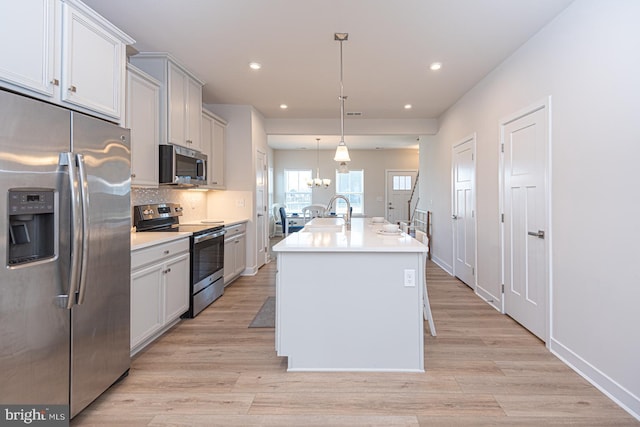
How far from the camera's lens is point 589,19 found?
7.27ft

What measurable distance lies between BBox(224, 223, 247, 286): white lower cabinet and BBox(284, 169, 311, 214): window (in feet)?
18.8

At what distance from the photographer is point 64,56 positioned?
1772 mm

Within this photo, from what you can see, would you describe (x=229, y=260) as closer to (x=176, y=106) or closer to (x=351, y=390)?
(x=176, y=106)

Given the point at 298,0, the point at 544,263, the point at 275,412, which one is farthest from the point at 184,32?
the point at 544,263

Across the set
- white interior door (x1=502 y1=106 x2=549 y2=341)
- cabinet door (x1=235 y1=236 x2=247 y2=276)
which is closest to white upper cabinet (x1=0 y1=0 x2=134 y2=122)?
cabinet door (x1=235 y1=236 x2=247 y2=276)

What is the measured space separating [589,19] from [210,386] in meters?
3.46

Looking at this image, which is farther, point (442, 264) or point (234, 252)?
point (442, 264)

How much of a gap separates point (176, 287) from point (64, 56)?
1959 millimetres

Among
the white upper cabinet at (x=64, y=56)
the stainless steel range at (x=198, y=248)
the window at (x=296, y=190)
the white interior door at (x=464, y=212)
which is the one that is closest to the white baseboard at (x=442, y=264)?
the white interior door at (x=464, y=212)

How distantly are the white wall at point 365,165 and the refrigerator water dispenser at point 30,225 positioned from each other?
9.09 metres

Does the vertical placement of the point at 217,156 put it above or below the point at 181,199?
above

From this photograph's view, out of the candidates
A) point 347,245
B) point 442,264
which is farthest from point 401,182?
point 347,245

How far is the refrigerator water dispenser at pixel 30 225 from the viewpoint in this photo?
141cm

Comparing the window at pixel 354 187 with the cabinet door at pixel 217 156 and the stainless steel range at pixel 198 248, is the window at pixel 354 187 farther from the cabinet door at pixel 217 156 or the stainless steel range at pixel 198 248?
the stainless steel range at pixel 198 248
